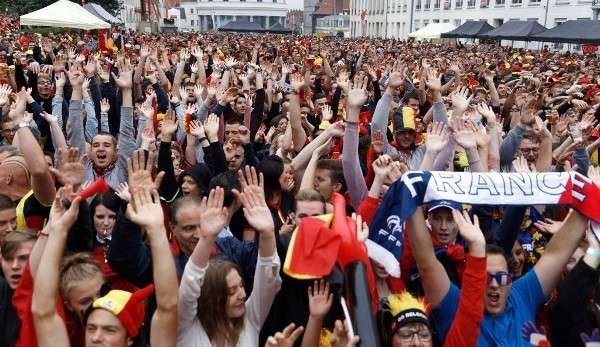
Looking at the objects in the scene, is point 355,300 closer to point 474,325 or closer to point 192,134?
point 474,325

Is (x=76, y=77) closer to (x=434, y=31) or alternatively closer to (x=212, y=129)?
(x=212, y=129)

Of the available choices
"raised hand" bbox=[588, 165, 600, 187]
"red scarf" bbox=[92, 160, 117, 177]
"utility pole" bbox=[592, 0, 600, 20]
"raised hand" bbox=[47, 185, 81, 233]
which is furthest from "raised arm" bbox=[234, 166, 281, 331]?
"utility pole" bbox=[592, 0, 600, 20]

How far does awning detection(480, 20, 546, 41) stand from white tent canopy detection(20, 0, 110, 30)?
15283 millimetres

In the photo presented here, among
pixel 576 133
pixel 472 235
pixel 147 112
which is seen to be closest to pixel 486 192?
pixel 472 235

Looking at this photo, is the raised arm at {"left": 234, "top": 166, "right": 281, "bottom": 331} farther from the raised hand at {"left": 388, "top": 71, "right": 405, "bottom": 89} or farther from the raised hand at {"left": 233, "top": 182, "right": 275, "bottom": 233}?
the raised hand at {"left": 388, "top": 71, "right": 405, "bottom": 89}

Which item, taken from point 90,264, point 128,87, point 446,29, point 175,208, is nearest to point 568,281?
point 175,208

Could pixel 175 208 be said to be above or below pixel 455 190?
below

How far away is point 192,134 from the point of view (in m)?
5.96

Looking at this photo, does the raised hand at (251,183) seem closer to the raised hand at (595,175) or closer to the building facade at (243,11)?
the raised hand at (595,175)

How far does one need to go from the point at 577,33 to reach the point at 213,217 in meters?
20.6

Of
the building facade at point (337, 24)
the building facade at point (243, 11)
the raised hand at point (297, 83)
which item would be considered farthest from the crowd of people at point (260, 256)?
the building facade at point (243, 11)

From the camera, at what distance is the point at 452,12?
55312mm

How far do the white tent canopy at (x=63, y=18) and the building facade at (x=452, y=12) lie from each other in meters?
28.5

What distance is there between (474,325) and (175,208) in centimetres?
177
